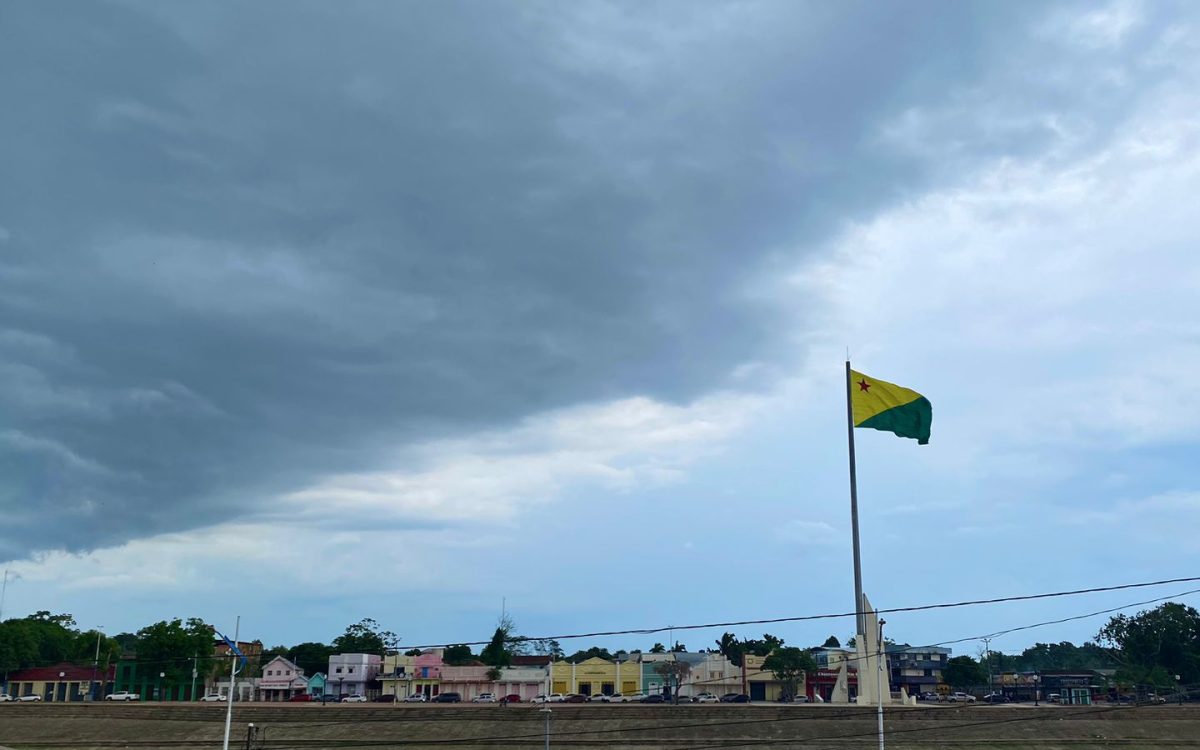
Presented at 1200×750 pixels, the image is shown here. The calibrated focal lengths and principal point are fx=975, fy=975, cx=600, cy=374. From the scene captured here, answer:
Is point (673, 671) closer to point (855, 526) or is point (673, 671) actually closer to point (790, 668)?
point (790, 668)

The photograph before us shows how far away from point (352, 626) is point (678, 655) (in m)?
60.4

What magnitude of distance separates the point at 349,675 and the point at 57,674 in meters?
45.6

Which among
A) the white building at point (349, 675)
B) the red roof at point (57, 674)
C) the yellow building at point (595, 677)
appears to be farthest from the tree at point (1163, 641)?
the red roof at point (57, 674)

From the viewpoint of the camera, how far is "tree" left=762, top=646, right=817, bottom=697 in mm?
140625

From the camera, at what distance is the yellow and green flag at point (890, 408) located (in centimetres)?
4812

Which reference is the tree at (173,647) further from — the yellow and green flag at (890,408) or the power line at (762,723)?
the yellow and green flag at (890,408)

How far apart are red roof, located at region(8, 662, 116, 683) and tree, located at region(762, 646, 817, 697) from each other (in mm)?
96766

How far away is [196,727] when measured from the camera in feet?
264

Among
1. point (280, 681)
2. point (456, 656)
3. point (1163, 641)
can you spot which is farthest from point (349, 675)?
point (1163, 641)

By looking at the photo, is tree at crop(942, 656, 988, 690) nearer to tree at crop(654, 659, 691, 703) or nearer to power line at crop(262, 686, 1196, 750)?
tree at crop(654, 659, 691, 703)

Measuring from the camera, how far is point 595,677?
5408 inches

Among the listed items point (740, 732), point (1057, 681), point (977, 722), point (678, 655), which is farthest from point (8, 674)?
point (1057, 681)

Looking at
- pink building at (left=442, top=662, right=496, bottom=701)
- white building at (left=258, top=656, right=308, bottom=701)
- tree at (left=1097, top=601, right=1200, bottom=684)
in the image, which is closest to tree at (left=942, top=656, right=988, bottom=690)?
tree at (left=1097, top=601, right=1200, bottom=684)

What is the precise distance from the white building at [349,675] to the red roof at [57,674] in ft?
108
